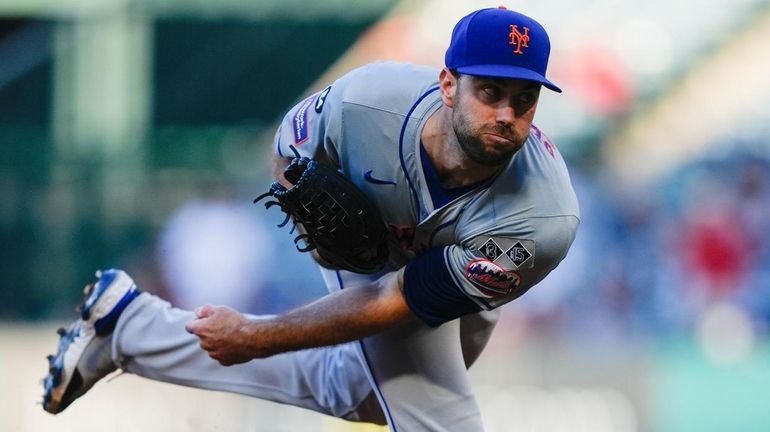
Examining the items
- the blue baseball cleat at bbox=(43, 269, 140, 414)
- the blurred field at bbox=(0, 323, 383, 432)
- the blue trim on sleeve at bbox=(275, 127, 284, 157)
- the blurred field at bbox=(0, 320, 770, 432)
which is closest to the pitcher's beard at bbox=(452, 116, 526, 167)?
the blue trim on sleeve at bbox=(275, 127, 284, 157)

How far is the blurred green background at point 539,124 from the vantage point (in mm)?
8281

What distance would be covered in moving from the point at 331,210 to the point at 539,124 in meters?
5.86

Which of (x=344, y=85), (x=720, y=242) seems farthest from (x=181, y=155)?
(x=344, y=85)

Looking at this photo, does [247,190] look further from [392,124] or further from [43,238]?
[392,124]

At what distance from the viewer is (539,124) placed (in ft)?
31.7

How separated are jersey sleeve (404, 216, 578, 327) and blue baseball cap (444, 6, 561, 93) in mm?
456

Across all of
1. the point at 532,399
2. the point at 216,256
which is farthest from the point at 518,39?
the point at 216,256

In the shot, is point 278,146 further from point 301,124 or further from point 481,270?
point 481,270

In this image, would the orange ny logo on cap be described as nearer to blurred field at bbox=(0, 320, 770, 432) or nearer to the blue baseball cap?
the blue baseball cap

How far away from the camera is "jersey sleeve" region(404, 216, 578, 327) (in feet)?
12.7

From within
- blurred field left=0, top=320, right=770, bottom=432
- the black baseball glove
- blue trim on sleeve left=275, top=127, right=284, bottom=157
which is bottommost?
blurred field left=0, top=320, right=770, bottom=432

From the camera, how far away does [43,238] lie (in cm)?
916

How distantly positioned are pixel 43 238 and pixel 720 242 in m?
4.59

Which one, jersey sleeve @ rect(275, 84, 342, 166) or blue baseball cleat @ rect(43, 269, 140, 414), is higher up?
jersey sleeve @ rect(275, 84, 342, 166)
